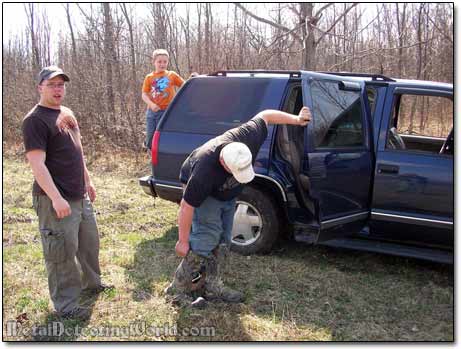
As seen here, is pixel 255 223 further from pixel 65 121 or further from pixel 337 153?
pixel 65 121

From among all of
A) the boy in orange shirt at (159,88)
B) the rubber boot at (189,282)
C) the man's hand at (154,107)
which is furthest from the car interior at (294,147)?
the man's hand at (154,107)

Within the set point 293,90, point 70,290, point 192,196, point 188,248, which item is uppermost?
point 293,90

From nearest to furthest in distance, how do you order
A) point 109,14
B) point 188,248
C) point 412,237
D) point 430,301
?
1. point 188,248
2. point 430,301
3. point 412,237
4. point 109,14

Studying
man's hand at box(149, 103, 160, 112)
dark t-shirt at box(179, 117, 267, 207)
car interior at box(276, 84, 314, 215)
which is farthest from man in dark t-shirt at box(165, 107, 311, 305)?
man's hand at box(149, 103, 160, 112)

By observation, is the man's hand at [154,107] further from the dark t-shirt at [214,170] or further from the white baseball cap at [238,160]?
the white baseball cap at [238,160]

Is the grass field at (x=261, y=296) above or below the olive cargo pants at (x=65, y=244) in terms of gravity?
below

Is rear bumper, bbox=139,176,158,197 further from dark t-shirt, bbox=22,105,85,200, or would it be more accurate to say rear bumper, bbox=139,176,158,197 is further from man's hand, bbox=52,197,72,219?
man's hand, bbox=52,197,72,219

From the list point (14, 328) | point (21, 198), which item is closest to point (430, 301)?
point (14, 328)

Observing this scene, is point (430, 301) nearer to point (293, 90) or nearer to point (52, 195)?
point (293, 90)

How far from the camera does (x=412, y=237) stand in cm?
383

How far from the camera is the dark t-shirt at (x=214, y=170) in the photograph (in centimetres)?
294

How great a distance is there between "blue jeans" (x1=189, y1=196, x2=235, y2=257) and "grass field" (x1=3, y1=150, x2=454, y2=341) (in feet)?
1.56

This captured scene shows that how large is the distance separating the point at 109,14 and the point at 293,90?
818 centimetres

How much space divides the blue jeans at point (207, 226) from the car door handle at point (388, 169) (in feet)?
4.61
